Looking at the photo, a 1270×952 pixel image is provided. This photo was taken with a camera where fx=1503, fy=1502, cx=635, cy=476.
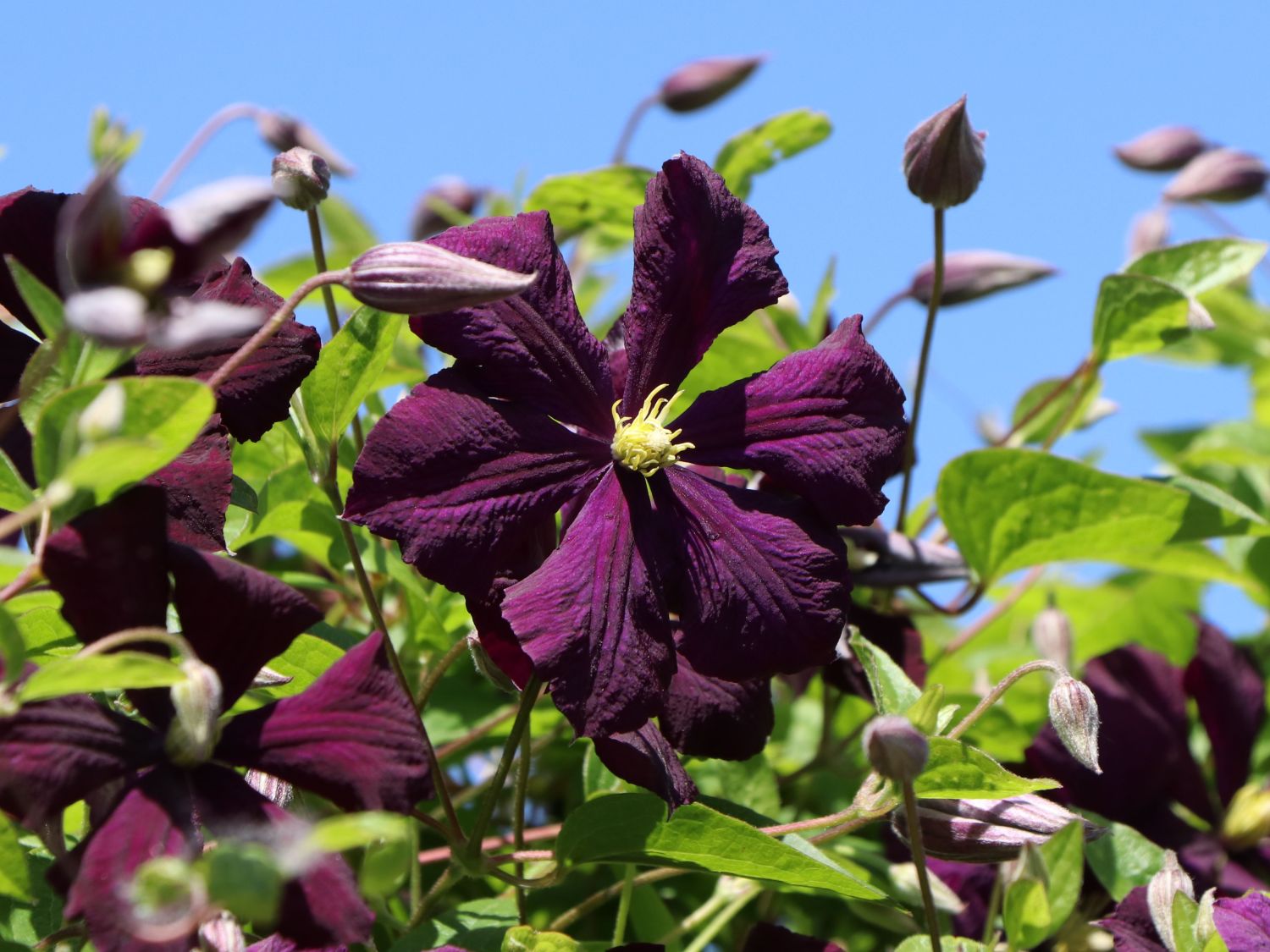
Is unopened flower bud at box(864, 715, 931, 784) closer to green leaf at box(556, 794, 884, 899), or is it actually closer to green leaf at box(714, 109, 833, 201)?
green leaf at box(556, 794, 884, 899)

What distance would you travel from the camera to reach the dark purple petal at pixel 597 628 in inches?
29.4

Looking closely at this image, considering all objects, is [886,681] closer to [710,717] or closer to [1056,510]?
[710,717]

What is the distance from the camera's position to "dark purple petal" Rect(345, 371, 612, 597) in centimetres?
75

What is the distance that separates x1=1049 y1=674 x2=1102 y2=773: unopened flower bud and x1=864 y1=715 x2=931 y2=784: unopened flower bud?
186mm

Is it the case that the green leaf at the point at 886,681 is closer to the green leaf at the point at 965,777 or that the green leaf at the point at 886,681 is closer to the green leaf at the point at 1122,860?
the green leaf at the point at 965,777

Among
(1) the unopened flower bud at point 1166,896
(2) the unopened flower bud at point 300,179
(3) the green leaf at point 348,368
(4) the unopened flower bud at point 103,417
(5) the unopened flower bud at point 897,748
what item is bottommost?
(1) the unopened flower bud at point 1166,896

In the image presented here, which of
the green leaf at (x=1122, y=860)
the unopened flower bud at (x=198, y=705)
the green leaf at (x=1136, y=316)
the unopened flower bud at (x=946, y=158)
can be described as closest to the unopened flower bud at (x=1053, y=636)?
the green leaf at (x=1136, y=316)

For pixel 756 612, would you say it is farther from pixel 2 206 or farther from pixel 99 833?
pixel 2 206

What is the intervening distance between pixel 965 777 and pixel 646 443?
10.2 inches

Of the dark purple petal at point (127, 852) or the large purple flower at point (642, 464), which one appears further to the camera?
the large purple flower at point (642, 464)

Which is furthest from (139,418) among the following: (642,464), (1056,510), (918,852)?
(1056,510)

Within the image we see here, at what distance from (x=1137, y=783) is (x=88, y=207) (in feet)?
3.22

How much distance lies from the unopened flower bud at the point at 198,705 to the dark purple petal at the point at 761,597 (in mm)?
269

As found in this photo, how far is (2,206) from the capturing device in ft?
2.77
